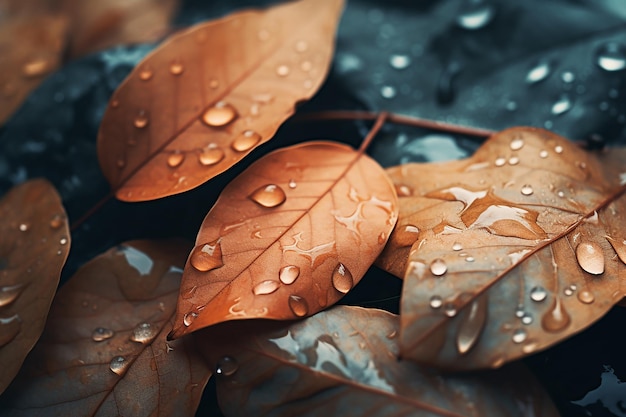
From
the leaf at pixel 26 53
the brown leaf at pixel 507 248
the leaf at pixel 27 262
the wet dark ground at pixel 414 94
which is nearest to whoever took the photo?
the brown leaf at pixel 507 248

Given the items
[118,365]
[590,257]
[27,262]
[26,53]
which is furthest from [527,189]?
[26,53]

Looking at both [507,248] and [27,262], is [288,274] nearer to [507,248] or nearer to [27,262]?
[507,248]

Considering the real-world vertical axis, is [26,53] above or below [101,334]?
above

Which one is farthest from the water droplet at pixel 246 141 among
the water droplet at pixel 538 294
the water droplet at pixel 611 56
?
the water droplet at pixel 611 56

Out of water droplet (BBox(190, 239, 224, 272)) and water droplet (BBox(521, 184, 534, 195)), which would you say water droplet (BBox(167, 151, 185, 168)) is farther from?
water droplet (BBox(521, 184, 534, 195))

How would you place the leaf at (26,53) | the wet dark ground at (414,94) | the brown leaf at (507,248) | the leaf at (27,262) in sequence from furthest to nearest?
the leaf at (26,53), the wet dark ground at (414,94), the leaf at (27,262), the brown leaf at (507,248)

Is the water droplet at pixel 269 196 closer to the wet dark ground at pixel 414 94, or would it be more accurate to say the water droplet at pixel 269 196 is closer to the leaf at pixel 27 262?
the wet dark ground at pixel 414 94

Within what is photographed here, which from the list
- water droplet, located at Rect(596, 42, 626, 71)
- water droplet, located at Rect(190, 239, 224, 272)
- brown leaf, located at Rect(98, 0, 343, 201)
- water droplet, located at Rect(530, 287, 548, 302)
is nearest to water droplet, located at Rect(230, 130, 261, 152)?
brown leaf, located at Rect(98, 0, 343, 201)

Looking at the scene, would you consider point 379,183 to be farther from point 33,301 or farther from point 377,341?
Result: point 33,301
